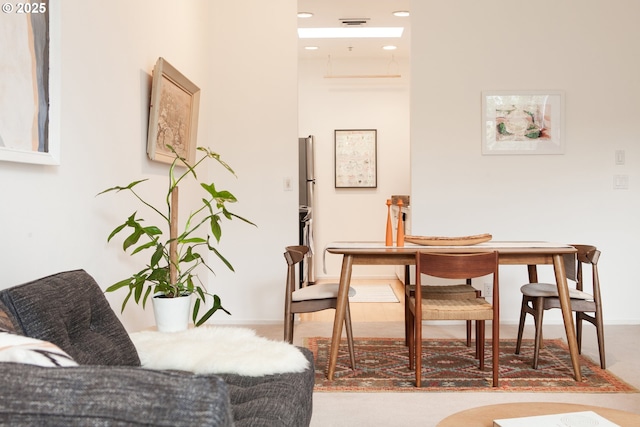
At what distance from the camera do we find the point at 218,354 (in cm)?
209

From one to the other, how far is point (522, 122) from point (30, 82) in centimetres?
386

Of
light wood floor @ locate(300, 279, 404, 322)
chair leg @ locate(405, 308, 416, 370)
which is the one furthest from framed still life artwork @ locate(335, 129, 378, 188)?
chair leg @ locate(405, 308, 416, 370)

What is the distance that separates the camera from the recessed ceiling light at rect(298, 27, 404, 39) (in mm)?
6449

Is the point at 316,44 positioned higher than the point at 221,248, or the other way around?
the point at 316,44

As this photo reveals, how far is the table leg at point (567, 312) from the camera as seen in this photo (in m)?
3.49

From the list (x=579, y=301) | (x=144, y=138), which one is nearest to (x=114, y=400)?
(x=144, y=138)

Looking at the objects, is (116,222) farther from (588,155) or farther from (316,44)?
(316,44)

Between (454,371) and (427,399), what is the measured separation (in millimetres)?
542

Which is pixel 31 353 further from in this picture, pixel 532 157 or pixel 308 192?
pixel 308 192

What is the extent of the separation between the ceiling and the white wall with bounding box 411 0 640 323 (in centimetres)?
73

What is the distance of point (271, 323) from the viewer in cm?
506

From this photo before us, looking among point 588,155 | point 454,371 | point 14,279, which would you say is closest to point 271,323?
point 454,371

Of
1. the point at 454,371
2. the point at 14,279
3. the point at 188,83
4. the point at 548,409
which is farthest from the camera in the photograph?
the point at 188,83

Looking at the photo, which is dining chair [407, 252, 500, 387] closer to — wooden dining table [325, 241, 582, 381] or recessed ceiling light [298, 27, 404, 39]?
wooden dining table [325, 241, 582, 381]
